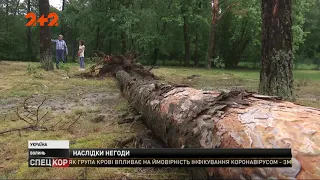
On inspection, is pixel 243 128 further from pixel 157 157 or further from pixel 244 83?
pixel 244 83

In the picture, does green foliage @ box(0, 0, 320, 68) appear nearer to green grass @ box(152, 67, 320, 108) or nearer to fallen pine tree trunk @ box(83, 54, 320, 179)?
green grass @ box(152, 67, 320, 108)

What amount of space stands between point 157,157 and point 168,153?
0.08m

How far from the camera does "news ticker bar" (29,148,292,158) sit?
212 centimetres

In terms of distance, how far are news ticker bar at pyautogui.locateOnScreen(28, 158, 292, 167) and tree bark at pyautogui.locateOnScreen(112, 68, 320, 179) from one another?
0.13 feet

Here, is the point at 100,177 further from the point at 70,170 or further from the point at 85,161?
the point at 85,161

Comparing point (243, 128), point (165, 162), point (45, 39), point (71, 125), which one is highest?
point (45, 39)

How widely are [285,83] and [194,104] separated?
3647 millimetres

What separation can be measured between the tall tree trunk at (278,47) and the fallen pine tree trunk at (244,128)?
3200mm

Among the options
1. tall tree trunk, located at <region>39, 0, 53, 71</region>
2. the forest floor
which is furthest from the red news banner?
tall tree trunk, located at <region>39, 0, 53, 71</region>

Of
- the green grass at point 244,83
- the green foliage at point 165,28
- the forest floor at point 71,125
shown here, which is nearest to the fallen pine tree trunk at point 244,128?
the forest floor at point 71,125

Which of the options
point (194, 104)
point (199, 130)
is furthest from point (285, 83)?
point (199, 130)

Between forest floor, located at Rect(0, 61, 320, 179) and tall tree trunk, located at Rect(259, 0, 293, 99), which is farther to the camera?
tall tree trunk, located at Rect(259, 0, 293, 99)

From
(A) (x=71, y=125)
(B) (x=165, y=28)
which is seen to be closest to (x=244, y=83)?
(A) (x=71, y=125)

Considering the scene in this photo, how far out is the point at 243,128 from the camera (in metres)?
2.41
